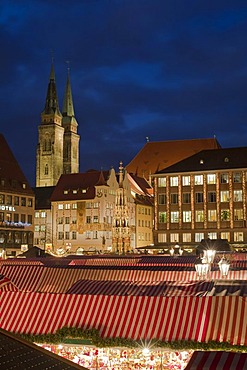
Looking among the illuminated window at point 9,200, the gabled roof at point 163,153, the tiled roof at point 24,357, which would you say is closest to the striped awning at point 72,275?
the tiled roof at point 24,357

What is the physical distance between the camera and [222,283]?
1656 cm

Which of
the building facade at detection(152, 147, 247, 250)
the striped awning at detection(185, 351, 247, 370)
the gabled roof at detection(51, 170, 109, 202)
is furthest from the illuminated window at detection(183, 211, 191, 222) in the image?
the striped awning at detection(185, 351, 247, 370)

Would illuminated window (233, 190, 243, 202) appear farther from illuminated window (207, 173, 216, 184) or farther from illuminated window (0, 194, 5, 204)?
illuminated window (0, 194, 5, 204)

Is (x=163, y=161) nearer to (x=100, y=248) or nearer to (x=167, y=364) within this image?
(x=100, y=248)

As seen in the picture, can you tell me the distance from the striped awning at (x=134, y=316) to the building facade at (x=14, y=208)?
5773cm

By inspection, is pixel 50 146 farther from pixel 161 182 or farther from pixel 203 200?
pixel 203 200

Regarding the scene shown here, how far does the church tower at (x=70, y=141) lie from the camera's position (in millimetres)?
121938

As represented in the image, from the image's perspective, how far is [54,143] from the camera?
11512 cm

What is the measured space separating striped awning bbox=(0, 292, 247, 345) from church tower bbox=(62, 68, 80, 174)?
109 meters

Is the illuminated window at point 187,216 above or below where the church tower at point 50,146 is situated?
below

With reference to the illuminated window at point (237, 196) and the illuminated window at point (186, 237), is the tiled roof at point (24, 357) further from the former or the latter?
the illuminated window at point (186, 237)

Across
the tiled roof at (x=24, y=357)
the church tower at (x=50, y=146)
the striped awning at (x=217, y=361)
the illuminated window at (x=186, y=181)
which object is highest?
the church tower at (x=50, y=146)

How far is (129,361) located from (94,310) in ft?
5.12

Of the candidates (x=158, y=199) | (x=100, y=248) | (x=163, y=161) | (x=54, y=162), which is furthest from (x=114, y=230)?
(x=54, y=162)
